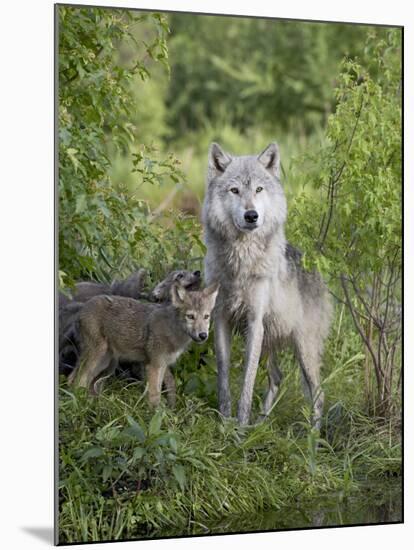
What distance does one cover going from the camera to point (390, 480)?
683 centimetres

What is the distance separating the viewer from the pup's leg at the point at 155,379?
6414 millimetres

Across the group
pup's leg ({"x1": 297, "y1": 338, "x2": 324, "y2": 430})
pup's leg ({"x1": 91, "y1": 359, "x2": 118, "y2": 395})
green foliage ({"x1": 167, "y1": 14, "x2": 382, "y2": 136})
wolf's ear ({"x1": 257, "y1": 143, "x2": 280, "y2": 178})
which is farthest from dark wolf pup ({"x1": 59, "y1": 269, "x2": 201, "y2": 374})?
green foliage ({"x1": 167, "y1": 14, "x2": 382, "y2": 136})

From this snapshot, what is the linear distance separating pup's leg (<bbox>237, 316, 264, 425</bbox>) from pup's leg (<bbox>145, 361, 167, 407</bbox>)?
0.46 m

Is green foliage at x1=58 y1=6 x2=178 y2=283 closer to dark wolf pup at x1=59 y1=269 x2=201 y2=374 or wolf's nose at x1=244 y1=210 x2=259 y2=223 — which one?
dark wolf pup at x1=59 y1=269 x2=201 y2=374

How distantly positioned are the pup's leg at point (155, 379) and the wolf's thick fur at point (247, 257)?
34 centimetres

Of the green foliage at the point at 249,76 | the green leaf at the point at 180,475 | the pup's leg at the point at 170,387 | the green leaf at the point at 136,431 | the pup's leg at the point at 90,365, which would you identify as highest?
the green foliage at the point at 249,76

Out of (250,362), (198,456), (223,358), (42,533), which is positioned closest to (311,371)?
(250,362)

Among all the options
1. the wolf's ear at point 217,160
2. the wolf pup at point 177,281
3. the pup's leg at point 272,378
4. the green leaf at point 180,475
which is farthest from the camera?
the pup's leg at point 272,378

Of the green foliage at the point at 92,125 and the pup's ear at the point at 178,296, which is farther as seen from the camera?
the pup's ear at the point at 178,296

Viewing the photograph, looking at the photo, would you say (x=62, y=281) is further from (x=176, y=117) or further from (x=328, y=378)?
(x=176, y=117)

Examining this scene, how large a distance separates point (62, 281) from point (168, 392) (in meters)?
0.95

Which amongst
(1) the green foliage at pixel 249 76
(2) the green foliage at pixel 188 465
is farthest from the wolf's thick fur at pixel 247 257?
(1) the green foliage at pixel 249 76

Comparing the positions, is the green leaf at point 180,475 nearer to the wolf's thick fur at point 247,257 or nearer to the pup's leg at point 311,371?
the wolf's thick fur at point 247,257

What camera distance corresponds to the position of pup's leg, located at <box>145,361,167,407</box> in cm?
641
